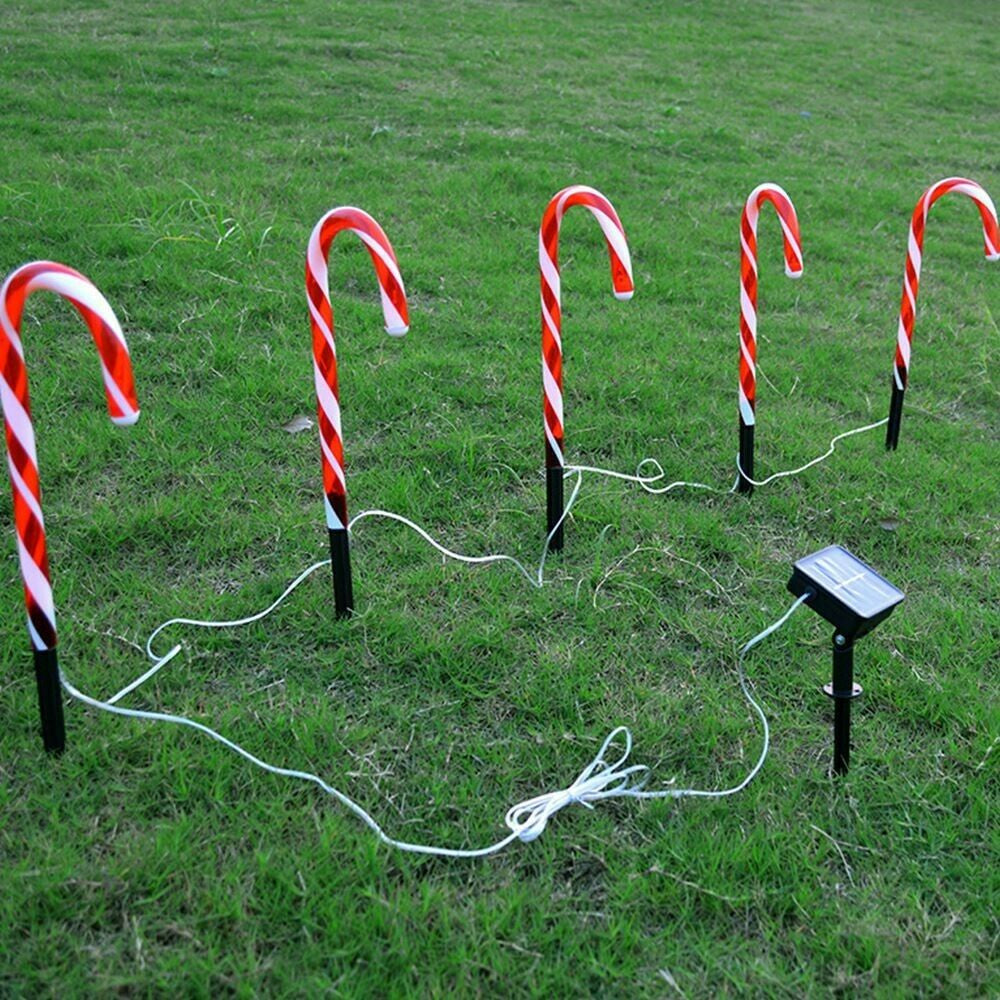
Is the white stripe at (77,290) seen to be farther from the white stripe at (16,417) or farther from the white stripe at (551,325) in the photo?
the white stripe at (551,325)

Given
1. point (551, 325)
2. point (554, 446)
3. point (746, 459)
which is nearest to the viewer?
point (551, 325)

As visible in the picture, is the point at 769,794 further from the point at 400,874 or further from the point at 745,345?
the point at 745,345

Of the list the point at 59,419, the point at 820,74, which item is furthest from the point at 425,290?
the point at 820,74

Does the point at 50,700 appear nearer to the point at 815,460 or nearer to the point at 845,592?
the point at 845,592

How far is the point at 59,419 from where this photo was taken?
457 centimetres

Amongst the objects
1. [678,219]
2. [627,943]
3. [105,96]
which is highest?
[105,96]

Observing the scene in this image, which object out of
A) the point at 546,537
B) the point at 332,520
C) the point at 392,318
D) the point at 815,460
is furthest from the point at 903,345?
the point at 332,520

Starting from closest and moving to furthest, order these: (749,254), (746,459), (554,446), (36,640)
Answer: (36,640)
(554,446)
(749,254)
(746,459)

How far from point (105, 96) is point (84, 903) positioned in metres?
7.75

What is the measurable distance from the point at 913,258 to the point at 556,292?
189cm

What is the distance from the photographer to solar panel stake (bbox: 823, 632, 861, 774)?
2.79m

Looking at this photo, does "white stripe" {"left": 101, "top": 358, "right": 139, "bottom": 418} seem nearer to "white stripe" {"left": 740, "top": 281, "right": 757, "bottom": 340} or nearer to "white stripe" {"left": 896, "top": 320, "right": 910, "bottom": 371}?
"white stripe" {"left": 740, "top": 281, "right": 757, "bottom": 340}

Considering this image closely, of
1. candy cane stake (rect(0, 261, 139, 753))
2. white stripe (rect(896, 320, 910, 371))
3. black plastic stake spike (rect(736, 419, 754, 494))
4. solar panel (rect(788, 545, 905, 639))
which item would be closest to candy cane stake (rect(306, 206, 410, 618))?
candy cane stake (rect(0, 261, 139, 753))

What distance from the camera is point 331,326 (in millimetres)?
3283
